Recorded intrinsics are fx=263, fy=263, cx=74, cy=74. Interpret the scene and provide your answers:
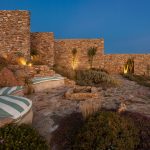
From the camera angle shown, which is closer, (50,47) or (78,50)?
(50,47)

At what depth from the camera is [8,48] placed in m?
18.7

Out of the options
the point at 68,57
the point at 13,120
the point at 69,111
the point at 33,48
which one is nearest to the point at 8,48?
the point at 33,48

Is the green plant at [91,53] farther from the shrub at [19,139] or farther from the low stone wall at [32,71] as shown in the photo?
the shrub at [19,139]

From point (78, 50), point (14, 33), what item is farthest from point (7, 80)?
point (78, 50)

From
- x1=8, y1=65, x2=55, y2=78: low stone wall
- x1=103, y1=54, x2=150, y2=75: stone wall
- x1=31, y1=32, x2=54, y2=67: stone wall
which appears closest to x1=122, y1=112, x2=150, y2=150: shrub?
x1=8, y1=65, x2=55, y2=78: low stone wall

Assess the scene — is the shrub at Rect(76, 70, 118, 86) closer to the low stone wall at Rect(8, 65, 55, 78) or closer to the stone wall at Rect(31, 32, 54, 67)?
the low stone wall at Rect(8, 65, 55, 78)

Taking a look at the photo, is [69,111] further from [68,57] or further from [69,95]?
[68,57]

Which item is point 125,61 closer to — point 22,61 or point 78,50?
point 78,50

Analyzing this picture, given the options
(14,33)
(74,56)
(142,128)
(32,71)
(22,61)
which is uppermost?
(14,33)

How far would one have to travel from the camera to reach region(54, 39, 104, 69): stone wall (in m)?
27.5

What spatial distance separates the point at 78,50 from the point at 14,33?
34.1 feet

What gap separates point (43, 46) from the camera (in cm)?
2388

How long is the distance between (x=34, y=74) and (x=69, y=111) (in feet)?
23.5

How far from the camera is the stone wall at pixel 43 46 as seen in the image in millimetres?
23750
